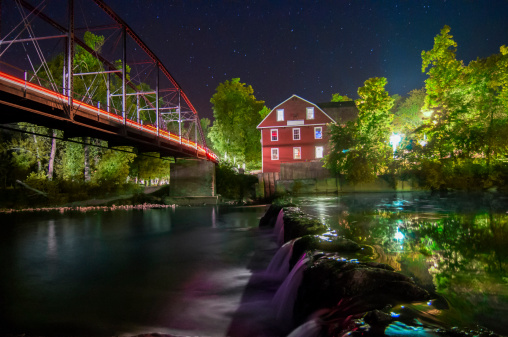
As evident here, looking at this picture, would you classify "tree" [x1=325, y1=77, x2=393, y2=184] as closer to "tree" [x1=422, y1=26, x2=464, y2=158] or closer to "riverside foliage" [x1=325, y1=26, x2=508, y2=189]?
"riverside foliage" [x1=325, y1=26, x2=508, y2=189]

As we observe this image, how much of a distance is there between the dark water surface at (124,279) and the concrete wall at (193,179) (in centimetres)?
1734

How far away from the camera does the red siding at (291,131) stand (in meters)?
43.3

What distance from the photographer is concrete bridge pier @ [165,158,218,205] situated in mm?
33438

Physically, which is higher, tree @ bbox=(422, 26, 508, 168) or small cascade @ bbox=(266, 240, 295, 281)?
tree @ bbox=(422, 26, 508, 168)

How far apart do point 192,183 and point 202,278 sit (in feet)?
87.4

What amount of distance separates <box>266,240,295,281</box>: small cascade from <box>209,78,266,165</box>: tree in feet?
144

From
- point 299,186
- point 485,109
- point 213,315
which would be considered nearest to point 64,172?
point 299,186

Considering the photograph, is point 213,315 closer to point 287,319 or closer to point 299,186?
point 287,319

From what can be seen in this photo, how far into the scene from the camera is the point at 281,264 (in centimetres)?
801

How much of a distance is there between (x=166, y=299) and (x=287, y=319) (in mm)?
2849

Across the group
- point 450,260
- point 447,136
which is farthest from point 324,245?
point 447,136

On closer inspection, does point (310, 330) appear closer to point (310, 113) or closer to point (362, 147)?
point (362, 147)

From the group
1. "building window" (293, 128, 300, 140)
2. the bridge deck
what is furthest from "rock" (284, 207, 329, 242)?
"building window" (293, 128, 300, 140)

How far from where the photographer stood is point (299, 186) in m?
32.6
